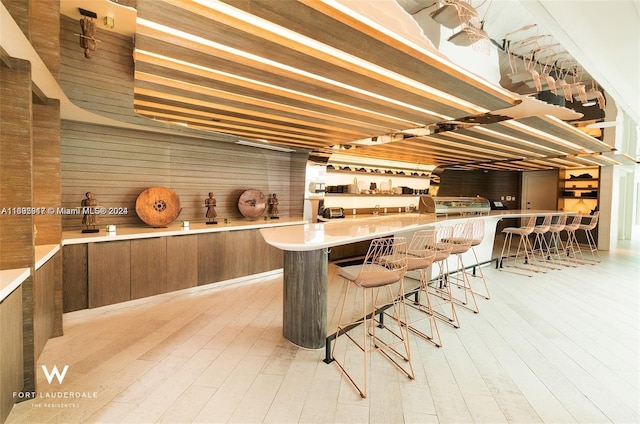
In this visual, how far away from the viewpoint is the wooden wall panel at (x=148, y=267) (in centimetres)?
368

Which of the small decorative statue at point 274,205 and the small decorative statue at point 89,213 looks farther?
the small decorative statue at point 274,205

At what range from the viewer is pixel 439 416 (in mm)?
1932

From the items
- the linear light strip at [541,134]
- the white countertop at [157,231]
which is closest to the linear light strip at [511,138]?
the linear light strip at [541,134]

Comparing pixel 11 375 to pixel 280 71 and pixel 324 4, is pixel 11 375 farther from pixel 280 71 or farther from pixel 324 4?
pixel 324 4

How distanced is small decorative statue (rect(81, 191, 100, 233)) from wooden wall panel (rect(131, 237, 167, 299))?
0.52 metres

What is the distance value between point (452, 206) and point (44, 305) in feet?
Answer: 20.1

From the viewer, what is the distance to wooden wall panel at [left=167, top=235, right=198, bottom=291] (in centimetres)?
400

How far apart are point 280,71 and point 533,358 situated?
333 centimetres

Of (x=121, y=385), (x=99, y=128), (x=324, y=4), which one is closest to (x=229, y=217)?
(x=99, y=128)

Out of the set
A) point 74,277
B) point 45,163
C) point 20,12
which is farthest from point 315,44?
point 74,277

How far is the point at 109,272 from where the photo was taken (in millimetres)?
3484

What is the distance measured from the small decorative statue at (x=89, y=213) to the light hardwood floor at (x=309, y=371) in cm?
99

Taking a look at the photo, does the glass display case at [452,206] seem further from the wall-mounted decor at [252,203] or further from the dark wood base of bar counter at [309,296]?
the dark wood base of bar counter at [309,296]

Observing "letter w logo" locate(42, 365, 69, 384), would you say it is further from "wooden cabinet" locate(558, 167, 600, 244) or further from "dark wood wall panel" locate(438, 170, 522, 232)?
"wooden cabinet" locate(558, 167, 600, 244)
